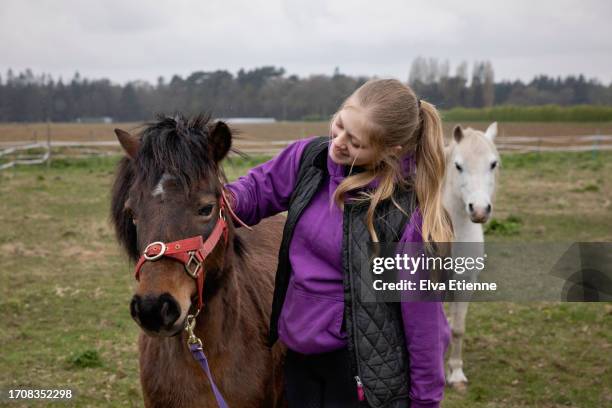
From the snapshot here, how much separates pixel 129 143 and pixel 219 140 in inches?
13.9

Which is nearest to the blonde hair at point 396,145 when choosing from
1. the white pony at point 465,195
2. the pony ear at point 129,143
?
the pony ear at point 129,143

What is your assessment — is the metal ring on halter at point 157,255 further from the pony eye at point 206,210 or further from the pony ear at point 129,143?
the pony ear at point 129,143

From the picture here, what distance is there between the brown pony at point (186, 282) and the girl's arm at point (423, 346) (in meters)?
0.77

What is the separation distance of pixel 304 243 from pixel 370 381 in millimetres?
584

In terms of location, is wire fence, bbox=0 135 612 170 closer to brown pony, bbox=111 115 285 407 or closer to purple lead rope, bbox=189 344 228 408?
brown pony, bbox=111 115 285 407

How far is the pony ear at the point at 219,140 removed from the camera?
2346 millimetres

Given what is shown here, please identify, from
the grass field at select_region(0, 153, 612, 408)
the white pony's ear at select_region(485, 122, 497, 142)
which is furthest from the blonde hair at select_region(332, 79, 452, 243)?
the white pony's ear at select_region(485, 122, 497, 142)

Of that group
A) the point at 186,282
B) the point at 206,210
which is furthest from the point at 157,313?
the point at 206,210

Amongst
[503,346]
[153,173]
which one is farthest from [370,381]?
[503,346]

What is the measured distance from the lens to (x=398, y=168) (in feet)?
7.36

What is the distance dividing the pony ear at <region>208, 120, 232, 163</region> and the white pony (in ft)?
9.90

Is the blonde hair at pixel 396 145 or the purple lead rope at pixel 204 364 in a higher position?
the blonde hair at pixel 396 145

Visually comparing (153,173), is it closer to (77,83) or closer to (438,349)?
(438,349)

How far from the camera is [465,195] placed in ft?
17.0
